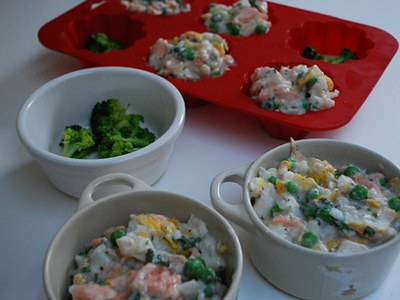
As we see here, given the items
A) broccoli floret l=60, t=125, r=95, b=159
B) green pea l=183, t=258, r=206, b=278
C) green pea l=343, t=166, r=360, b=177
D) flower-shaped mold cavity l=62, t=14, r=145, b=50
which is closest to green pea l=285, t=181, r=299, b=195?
green pea l=343, t=166, r=360, b=177

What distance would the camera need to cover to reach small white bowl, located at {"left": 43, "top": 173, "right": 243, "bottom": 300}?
1416 mm

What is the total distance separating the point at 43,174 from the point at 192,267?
1.09m

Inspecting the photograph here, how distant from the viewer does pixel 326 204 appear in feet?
5.26

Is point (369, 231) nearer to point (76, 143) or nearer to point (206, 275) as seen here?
point (206, 275)

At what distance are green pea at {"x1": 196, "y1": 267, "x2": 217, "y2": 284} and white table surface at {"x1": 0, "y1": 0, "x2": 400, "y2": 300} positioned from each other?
0.33m

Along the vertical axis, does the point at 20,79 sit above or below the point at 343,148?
below

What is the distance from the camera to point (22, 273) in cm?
173

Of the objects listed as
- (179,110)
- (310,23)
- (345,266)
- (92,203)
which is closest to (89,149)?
(179,110)

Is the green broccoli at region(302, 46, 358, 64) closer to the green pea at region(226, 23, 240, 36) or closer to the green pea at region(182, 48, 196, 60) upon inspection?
the green pea at region(226, 23, 240, 36)

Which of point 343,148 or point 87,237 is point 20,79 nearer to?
point 87,237

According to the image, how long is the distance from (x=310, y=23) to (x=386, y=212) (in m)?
1.65

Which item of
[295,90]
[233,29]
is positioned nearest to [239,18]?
[233,29]

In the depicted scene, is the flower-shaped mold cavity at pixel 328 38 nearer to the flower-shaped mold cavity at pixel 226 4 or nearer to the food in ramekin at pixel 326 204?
the flower-shaped mold cavity at pixel 226 4

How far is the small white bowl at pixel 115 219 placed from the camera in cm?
142
